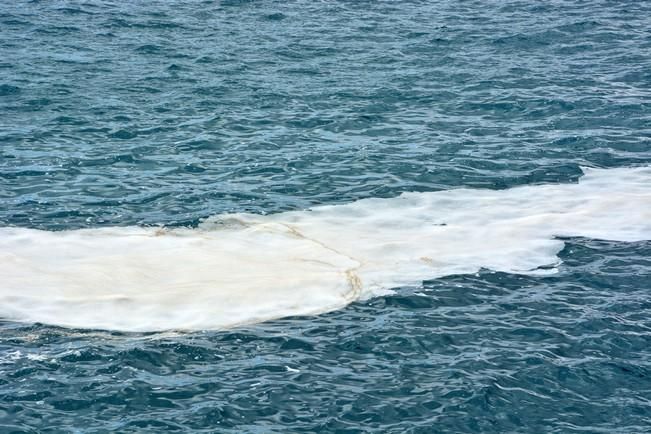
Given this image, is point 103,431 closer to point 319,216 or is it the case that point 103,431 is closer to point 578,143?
point 319,216

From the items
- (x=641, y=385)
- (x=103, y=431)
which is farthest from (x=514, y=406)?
(x=103, y=431)

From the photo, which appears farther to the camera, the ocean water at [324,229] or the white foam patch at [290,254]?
the white foam patch at [290,254]

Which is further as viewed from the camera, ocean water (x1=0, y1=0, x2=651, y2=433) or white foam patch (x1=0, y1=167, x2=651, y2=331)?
white foam patch (x1=0, y1=167, x2=651, y2=331)

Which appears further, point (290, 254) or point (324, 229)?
point (324, 229)
